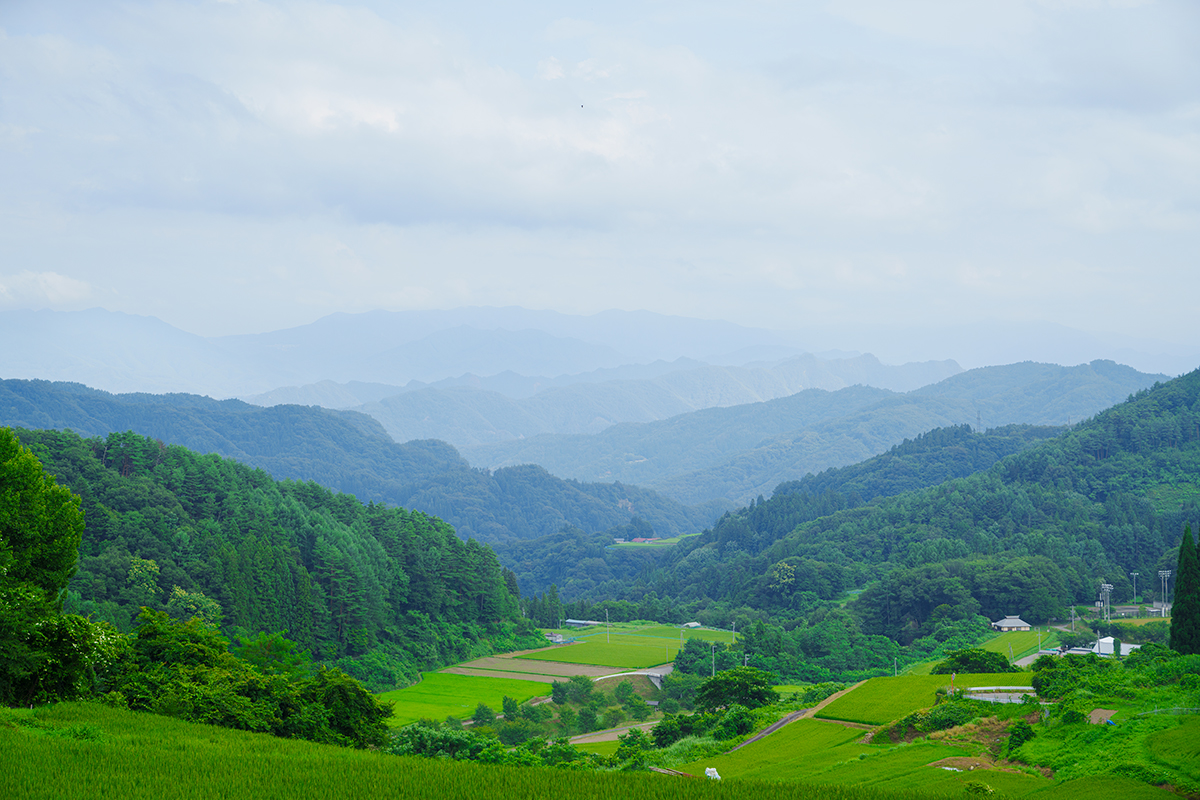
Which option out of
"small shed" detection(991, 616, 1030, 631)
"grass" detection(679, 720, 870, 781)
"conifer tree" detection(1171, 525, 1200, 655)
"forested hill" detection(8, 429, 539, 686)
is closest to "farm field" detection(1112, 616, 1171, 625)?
"small shed" detection(991, 616, 1030, 631)

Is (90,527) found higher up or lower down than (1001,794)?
higher up

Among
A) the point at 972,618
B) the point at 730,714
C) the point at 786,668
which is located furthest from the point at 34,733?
the point at 972,618

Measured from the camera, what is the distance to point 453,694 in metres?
58.6

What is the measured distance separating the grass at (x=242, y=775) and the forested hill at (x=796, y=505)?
135 metres

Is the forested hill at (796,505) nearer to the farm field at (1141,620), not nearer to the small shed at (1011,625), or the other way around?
the small shed at (1011,625)

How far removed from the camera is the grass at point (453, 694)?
52031 mm

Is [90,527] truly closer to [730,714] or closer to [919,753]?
[730,714]

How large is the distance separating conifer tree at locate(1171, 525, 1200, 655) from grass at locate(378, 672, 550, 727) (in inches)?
1286

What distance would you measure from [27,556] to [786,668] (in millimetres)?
54753

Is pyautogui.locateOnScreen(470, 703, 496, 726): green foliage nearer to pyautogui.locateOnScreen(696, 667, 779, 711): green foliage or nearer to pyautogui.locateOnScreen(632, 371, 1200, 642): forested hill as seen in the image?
pyautogui.locateOnScreen(696, 667, 779, 711): green foliage

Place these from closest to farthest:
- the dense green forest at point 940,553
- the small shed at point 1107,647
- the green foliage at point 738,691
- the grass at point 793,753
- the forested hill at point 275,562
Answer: the grass at point 793,753 < the green foliage at point 738,691 < the small shed at point 1107,647 < the forested hill at point 275,562 < the dense green forest at point 940,553

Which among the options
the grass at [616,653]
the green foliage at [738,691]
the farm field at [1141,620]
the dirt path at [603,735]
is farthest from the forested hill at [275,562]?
the farm field at [1141,620]

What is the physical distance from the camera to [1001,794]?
1823 cm

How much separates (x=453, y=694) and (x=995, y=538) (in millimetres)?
75208
